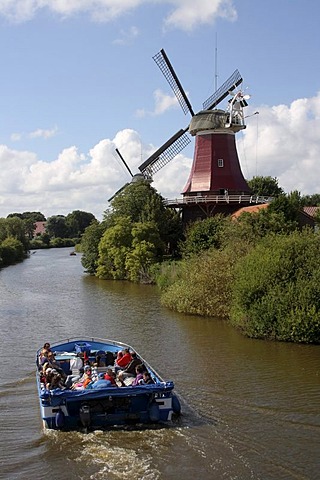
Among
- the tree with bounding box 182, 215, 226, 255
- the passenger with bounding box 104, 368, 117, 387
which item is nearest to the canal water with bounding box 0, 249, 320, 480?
the passenger with bounding box 104, 368, 117, 387

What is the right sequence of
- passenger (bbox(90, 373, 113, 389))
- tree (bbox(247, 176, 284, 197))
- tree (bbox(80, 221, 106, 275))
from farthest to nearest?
tree (bbox(247, 176, 284, 197))
tree (bbox(80, 221, 106, 275))
passenger (bbox(90, 373, 113, 389))

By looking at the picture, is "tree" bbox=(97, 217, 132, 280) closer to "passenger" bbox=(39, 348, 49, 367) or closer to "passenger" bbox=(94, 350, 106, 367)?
"passenger" bbox=(94, 350, 106, 367)

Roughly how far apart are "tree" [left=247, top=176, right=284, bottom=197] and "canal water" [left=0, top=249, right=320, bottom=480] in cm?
3894

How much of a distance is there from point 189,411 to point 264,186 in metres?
53.8

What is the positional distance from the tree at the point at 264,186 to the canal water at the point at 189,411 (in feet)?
128

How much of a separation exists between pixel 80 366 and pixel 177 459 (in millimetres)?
6045

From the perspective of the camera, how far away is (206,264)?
27656 mm

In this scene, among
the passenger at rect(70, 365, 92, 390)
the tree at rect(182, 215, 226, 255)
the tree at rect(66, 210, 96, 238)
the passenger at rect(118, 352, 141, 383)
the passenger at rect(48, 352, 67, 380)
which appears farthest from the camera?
the tree at rect(66, 210, 96, 238)

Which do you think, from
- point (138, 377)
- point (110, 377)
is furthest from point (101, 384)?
point (138, 377)

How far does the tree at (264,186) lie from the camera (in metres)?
65.1

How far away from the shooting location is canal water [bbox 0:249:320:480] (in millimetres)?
11359

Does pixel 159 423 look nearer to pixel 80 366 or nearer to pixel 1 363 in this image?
pixel 80 366

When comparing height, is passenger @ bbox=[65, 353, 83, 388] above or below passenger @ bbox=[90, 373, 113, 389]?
below

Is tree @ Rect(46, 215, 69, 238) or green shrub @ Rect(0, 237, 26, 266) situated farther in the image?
tree @ Rect(46, 215, 69, 238)
